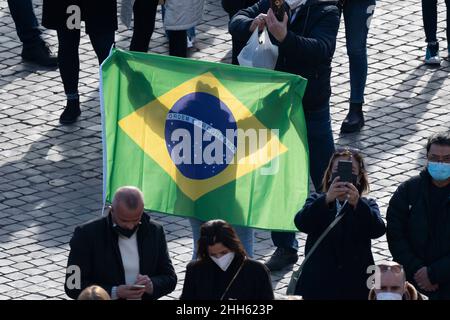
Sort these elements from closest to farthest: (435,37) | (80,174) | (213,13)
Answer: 1. (80,174)
2. (435,37)
3. (213,13)

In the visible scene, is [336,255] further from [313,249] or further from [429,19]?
[429,19]

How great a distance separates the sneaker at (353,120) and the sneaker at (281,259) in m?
2.53

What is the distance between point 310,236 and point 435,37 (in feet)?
18.3

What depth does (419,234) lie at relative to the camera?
41.3ft

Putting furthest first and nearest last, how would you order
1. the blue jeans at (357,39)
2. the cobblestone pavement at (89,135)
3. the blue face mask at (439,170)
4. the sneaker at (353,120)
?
the sneaker at (353,120) → the blue jeans at (357,39) → the cobblestone pavement at (89,135) → the blue face mask at (439,170)

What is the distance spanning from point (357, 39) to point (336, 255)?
14.6 ft

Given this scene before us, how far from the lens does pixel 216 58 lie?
1795 centimetres

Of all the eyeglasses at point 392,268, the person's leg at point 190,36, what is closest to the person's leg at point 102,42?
the person's leg at point 190,36

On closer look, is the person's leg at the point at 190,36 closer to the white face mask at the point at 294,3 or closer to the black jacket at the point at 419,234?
the white face mask at the point at 294,3

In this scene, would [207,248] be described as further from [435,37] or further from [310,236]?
[435,37]

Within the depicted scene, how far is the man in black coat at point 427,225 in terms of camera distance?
492 inches
